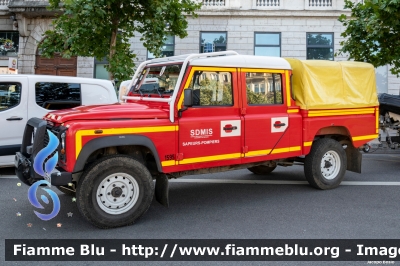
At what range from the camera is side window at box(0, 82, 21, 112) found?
8273 millimetres

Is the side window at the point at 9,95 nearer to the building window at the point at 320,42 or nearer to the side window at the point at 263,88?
the side window at the point at 263,88

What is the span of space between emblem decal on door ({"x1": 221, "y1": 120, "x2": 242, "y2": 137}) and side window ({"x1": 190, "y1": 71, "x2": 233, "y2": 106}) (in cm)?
31

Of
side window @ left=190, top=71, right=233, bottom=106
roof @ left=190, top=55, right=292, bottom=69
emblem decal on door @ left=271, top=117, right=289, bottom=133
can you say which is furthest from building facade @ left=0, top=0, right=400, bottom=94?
side window @ left=190, top=71, right=233, bottom=106

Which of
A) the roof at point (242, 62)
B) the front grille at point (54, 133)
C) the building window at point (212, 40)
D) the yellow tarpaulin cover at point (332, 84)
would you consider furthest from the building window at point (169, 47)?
the front grille at point (54, 133)

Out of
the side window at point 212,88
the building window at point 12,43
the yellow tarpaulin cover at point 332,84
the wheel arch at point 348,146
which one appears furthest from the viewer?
the building window at point 12,43

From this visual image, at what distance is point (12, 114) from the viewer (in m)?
8.27

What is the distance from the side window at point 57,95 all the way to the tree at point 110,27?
423cm

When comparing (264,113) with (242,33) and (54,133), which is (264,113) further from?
(242,33)

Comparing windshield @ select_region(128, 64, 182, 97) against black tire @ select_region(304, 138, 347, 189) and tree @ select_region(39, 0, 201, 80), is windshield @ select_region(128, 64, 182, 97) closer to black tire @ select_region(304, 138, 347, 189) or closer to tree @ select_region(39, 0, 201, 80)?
black tire @ select_region(304, 138, 347, 189)

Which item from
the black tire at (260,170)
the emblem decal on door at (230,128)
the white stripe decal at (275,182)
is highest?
the emblem decal on door at (230,128)

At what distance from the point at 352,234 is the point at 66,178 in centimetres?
372

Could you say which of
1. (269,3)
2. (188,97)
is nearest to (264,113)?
(188,97)

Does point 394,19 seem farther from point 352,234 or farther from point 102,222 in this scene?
point 102,222

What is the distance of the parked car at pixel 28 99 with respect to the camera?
26.9ft
